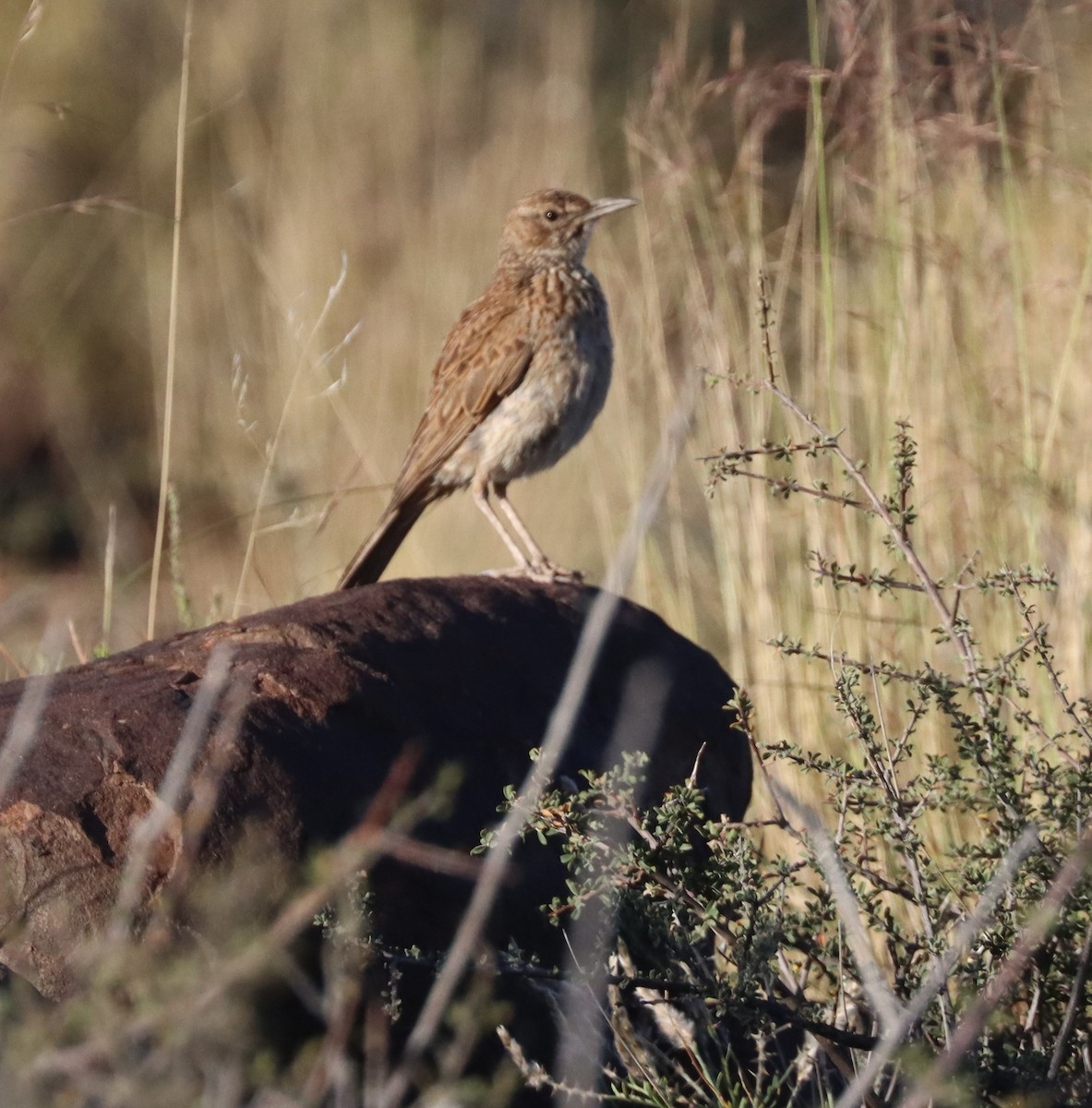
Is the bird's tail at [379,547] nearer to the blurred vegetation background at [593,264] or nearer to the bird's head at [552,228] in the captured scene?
the blurred vegetation background at [593,264]

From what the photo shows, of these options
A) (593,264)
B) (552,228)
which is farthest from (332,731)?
(593,264)

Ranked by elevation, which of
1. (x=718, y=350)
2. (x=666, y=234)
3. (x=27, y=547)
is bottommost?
(x=27, y=547)

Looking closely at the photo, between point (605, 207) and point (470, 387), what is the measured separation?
0.94 meters

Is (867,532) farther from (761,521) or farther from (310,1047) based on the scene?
(310,1047)

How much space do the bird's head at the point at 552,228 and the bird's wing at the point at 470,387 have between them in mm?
326

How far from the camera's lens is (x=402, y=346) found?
31.2 ft

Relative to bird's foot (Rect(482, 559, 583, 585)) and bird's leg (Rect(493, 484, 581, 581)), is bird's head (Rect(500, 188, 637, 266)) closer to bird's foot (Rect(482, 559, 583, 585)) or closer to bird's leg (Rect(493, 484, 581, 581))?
bird's leg (Rect(493, 484, 581, 581))

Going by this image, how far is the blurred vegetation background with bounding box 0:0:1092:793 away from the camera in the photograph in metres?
4.93

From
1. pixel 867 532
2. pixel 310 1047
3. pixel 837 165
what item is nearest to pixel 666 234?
pixel 837 165

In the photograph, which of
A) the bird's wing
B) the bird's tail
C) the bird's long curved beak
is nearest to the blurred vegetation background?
the bird's long curved beak

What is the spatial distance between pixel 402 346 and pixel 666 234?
356 cm

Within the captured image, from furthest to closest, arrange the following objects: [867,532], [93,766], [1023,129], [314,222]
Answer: [314,222]
[1023,129]
[867,532]
[93,766]

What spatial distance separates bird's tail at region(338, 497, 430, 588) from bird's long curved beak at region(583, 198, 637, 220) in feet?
4.28

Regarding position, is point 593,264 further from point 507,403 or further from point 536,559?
point 536,559
